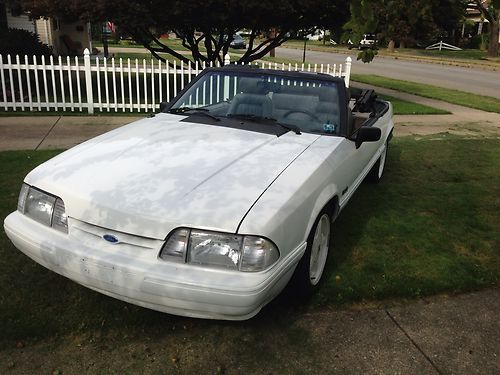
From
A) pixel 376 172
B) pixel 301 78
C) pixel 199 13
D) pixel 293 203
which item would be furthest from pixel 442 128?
pixel 293 203

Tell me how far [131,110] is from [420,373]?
870 centimetres

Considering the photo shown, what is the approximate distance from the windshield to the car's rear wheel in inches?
34.4

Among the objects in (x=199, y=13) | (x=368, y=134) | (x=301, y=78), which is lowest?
(x=368, y=134)

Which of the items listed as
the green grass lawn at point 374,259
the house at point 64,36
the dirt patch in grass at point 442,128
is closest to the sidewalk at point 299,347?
the green grass lawn at point 374,259

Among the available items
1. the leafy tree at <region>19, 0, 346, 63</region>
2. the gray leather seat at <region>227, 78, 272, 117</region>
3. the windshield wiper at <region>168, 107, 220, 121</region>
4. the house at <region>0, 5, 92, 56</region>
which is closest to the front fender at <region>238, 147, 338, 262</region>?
the gray leather seat at <region>227, 78, 272, 117</region>

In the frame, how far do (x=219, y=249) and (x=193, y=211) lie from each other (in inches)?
9.7

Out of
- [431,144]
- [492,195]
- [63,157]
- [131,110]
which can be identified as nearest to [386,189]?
[492,195]

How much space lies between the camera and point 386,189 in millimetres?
5887

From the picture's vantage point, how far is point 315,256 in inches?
134

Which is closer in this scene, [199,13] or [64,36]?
[199,13]

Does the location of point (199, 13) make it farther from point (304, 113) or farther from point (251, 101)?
point (304, 113)

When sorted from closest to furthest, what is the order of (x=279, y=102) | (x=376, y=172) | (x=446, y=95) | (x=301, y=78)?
(x=279, y=102)
(x=301, y=78)
(x=376, y=172)
(x=446, y=95)

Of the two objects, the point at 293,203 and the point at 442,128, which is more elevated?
the point at 293,203

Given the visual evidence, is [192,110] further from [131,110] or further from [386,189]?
[131,110]
